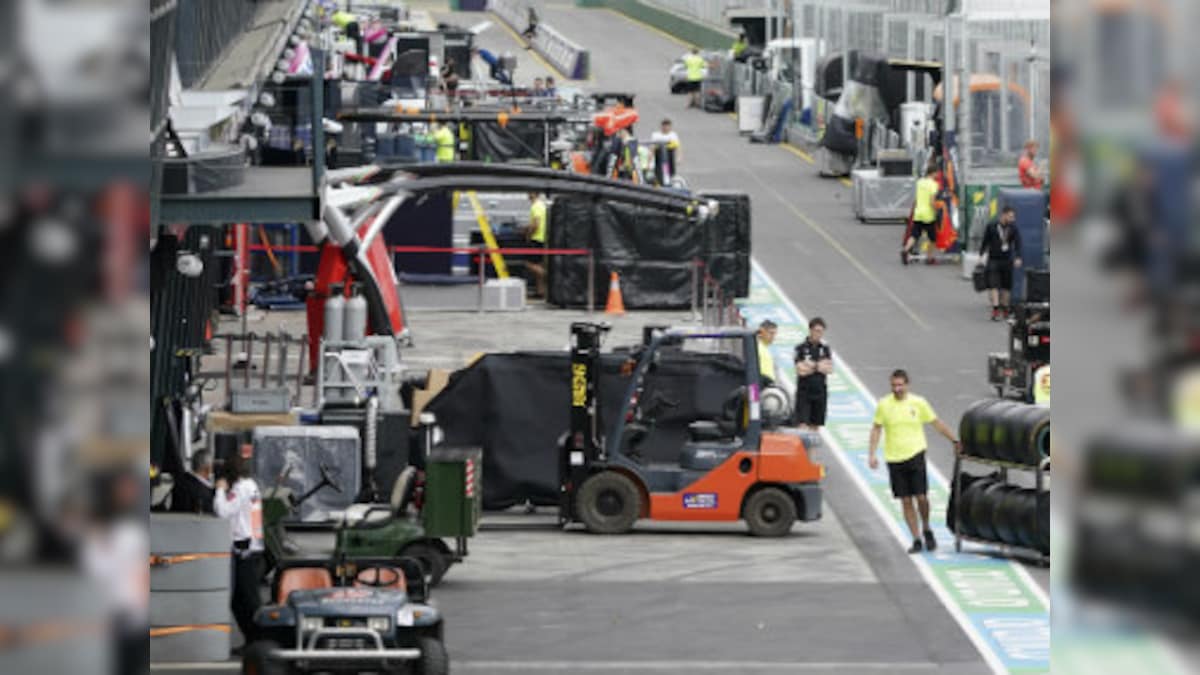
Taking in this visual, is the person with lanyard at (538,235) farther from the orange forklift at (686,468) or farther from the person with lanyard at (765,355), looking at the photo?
the orange forklift at (686,468)

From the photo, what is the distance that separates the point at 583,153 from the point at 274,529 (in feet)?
120

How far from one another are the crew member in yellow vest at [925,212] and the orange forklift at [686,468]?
805 inches

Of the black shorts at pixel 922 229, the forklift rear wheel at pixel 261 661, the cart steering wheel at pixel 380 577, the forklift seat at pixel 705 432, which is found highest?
the black shorts at pixel 922 229

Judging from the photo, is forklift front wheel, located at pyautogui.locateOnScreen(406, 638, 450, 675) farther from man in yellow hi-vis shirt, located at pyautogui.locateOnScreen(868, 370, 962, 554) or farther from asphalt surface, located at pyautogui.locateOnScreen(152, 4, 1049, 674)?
man in yellow hi-vis shirt, located at pyautogui.locateOnScreen(868, 370, 962, 554)

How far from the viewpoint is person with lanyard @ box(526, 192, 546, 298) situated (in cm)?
4825

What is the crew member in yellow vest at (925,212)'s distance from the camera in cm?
4744

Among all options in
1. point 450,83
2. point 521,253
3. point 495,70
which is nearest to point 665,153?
point 521,253

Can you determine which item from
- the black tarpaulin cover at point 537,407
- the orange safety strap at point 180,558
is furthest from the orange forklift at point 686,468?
the orange safety strap at point 180,558

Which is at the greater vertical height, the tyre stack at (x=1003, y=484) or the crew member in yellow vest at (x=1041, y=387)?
the crew member in yellow vest at (x=1041, y=387)

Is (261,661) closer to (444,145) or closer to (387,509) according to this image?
(387,509)

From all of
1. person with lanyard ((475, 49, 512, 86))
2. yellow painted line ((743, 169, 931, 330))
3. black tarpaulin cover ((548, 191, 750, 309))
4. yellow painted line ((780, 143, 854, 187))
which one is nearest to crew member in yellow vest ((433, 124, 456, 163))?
yellow painted line ((743, 169, 931, 330))

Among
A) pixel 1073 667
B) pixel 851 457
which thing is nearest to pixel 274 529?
pixel 851 457

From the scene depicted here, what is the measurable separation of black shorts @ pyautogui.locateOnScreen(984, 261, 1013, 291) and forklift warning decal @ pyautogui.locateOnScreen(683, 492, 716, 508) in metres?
16.5

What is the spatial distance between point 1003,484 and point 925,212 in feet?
79.2
